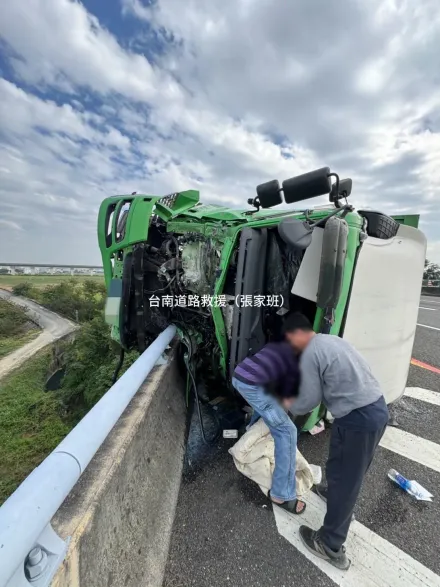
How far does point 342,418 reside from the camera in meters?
1.69

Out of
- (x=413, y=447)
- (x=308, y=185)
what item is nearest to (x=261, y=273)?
(x=308, y=185)

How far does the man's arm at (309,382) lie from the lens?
171cm

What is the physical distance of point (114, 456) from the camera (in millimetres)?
1413

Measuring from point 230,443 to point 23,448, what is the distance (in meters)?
10.3

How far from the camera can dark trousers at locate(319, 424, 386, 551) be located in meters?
1.65

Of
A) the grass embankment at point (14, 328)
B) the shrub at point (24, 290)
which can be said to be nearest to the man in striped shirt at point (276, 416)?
the grass embankment at point (14, 328)

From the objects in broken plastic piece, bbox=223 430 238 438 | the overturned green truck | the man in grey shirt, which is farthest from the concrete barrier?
the man in grey shirt

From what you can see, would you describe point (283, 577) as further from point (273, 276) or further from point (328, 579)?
point (273, 276)

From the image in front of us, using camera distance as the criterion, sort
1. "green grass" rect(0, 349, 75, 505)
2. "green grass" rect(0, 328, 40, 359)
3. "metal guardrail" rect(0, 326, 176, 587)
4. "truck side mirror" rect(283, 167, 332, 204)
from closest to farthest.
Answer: "metal guardrail" rect(0, 326, 176, 587) → "truck side mirror" rect(283, 167, 332, 204) → "green grass" rect(0, 349, 75, 505) → "green grass" rect(0, 328, 40, 359)

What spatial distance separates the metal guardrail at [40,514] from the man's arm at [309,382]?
1.09m

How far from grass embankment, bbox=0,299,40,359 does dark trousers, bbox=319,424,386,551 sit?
26447mm

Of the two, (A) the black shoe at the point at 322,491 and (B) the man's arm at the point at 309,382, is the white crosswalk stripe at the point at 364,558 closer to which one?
(A) the black shoe at the point at 322,491

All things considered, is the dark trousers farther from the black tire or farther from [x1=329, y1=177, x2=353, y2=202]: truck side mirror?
[x1=329, y1=177, x2=353, y2=202]: truck side mirror

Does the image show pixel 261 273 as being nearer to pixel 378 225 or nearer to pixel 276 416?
pixel 378 225
